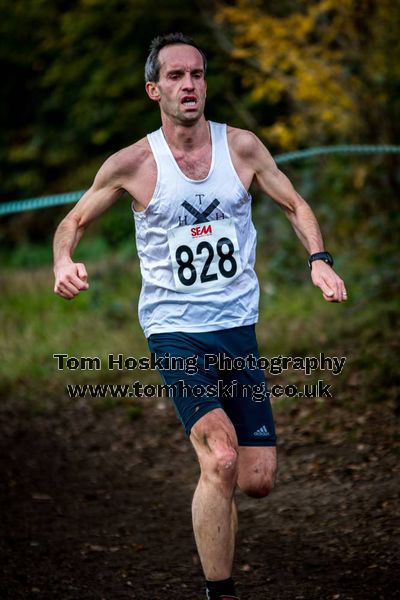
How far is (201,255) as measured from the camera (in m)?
4.14

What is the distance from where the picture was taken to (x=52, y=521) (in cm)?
576

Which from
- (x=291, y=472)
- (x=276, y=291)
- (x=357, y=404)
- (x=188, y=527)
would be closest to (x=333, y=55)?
(x=276, y=291)

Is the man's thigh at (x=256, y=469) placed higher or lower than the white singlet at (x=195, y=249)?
lower

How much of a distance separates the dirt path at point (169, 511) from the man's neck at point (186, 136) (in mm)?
2046

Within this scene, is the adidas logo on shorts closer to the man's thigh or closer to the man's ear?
the man's thigh

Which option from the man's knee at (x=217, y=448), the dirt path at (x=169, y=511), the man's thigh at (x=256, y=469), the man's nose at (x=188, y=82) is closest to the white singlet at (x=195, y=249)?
the man's nose at (x=188, y=82)

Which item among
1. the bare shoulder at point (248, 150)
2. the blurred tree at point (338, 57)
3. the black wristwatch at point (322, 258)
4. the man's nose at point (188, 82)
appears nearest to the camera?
the black wristwatch at point (322, 258)

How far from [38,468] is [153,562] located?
7.16 feet

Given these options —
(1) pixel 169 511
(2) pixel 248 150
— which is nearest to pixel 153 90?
(2) pixel 248 150

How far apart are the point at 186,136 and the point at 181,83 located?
0.75ft

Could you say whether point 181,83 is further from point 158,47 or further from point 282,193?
point 282,193

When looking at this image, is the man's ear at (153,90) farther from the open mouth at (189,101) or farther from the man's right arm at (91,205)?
the man's right arm at (91,205)

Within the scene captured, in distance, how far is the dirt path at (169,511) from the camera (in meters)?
4.60

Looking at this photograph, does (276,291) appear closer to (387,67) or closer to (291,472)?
(387,67)
